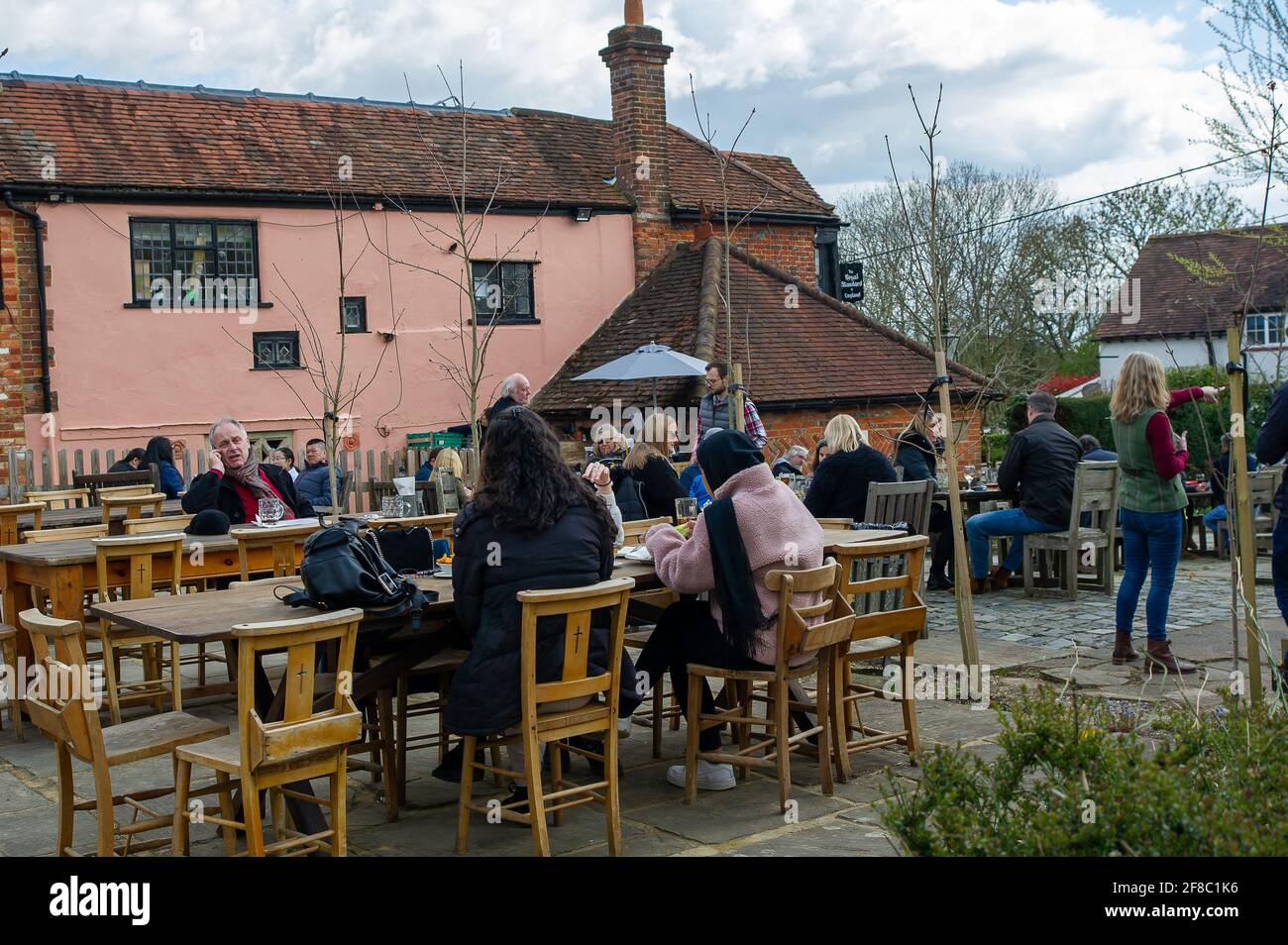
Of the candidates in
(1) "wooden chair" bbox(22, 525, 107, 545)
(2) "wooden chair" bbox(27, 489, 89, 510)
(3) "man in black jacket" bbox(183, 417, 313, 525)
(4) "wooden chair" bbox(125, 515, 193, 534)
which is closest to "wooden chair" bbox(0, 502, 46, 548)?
(1) "wooden chair" bbox(22, 525, 107, 545)

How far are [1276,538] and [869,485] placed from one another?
3522mm

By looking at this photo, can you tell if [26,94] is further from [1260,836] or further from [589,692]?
[1260,836]

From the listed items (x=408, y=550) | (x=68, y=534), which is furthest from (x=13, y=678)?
(x=408, y=550)

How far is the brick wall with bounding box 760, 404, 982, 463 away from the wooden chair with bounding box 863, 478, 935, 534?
859cm

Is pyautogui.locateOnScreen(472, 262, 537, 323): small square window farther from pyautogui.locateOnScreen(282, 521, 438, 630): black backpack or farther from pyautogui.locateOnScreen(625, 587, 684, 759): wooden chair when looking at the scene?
pyautogui.locateOnScreen(282, 521, 438, 630): black backpack

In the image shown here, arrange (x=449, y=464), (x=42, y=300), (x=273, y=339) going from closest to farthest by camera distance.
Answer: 1. (x=449, y=464)
2. (x=42, y=300)
3. (x=273, y=339)

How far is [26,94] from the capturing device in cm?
1991

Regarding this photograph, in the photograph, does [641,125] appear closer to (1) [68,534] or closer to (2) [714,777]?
(1) [68,534]

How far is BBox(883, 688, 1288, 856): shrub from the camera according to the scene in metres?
3.01

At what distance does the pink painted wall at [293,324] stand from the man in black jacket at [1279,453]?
51.2 feet

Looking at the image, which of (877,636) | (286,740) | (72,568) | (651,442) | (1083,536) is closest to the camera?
(286,740)

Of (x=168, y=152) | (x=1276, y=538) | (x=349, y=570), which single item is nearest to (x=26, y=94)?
(x=168, y=152)

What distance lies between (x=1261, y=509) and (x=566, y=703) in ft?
36.3

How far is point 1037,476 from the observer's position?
11281 mm
